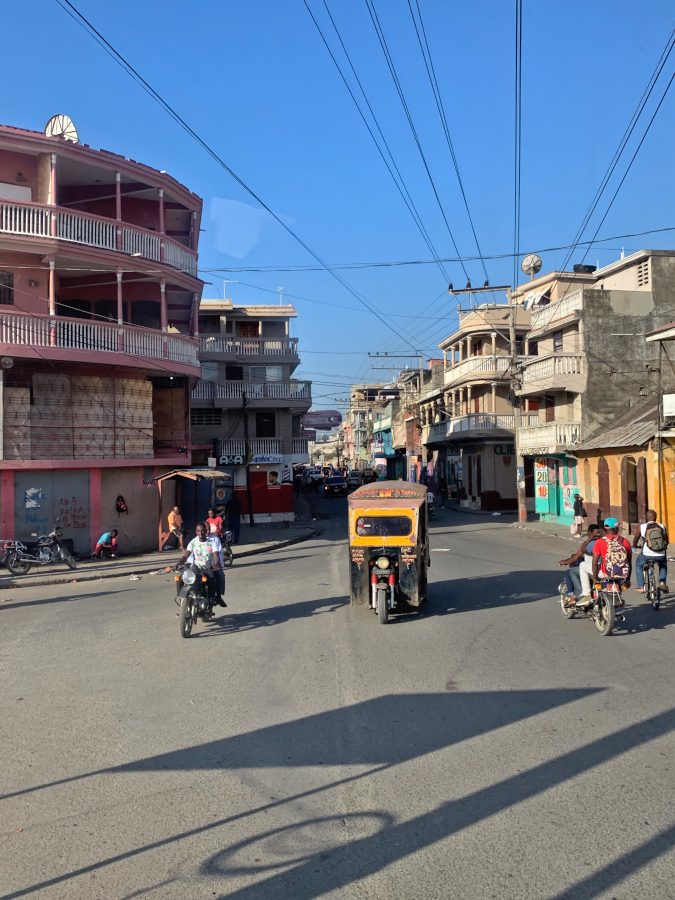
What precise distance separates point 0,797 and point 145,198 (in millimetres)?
24201

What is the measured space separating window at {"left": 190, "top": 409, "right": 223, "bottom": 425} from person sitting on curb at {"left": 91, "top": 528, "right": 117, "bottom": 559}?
767 inches

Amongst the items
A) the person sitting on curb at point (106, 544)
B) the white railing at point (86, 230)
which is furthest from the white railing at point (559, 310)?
the person sitting on curb at point (106, 544)

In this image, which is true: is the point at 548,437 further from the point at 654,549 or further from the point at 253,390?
the point at 654,549

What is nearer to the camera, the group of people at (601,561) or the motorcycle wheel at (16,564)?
the group of people at (601,561)

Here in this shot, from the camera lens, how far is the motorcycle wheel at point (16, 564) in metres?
19.6

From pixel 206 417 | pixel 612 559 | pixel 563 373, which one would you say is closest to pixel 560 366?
pixel 563 373

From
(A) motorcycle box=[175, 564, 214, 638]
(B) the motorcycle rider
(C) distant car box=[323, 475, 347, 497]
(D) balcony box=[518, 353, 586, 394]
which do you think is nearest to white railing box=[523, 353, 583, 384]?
(D) balcony box=[518, 353, 586, 394]

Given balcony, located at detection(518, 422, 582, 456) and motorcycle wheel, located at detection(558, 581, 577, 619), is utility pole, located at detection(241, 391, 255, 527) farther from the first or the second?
motorcycle wheel, located at detection(558, 581, 577, 619)

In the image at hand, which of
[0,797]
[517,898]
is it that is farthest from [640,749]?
[0,797]

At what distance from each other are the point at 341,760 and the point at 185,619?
18.0 ft

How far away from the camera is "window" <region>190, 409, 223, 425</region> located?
41.8m

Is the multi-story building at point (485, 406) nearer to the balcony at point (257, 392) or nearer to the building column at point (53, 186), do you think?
the balcony at point (257, 392)

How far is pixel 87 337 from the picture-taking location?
2228cm

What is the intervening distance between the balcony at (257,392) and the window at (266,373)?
222 centimetres
